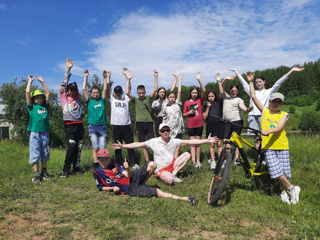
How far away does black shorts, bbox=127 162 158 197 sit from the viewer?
181 inches

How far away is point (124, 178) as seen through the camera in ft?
16.1

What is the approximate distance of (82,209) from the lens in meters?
4.08

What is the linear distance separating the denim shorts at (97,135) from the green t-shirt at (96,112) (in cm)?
15

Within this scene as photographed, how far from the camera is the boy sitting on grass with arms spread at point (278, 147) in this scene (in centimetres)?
423

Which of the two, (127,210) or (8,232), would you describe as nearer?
(8,232)

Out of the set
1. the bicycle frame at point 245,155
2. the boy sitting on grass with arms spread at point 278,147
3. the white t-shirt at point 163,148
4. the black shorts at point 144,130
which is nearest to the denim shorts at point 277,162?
the boy sitting on grass with arms spread at point 278,147

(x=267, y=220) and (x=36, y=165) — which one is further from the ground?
(x=36, y=165)

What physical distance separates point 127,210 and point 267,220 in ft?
7.55

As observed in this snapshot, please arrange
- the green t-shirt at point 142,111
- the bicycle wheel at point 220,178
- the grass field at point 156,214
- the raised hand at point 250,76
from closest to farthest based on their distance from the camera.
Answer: the grass field at point 156,214 → the bicycle wheel at point 220,178 → the raised hand at point 250,76 → the green t-shirt at point 142,111

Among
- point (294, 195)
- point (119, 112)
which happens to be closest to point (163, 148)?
point (119, 112)

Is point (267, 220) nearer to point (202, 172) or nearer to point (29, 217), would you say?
point (202, 172)

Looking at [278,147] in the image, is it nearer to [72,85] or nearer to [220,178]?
[220,178]

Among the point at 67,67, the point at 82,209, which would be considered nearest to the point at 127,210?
the point at 82,209

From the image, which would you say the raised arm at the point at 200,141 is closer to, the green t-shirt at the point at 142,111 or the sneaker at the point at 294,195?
the sneaker at the point at 294,195
